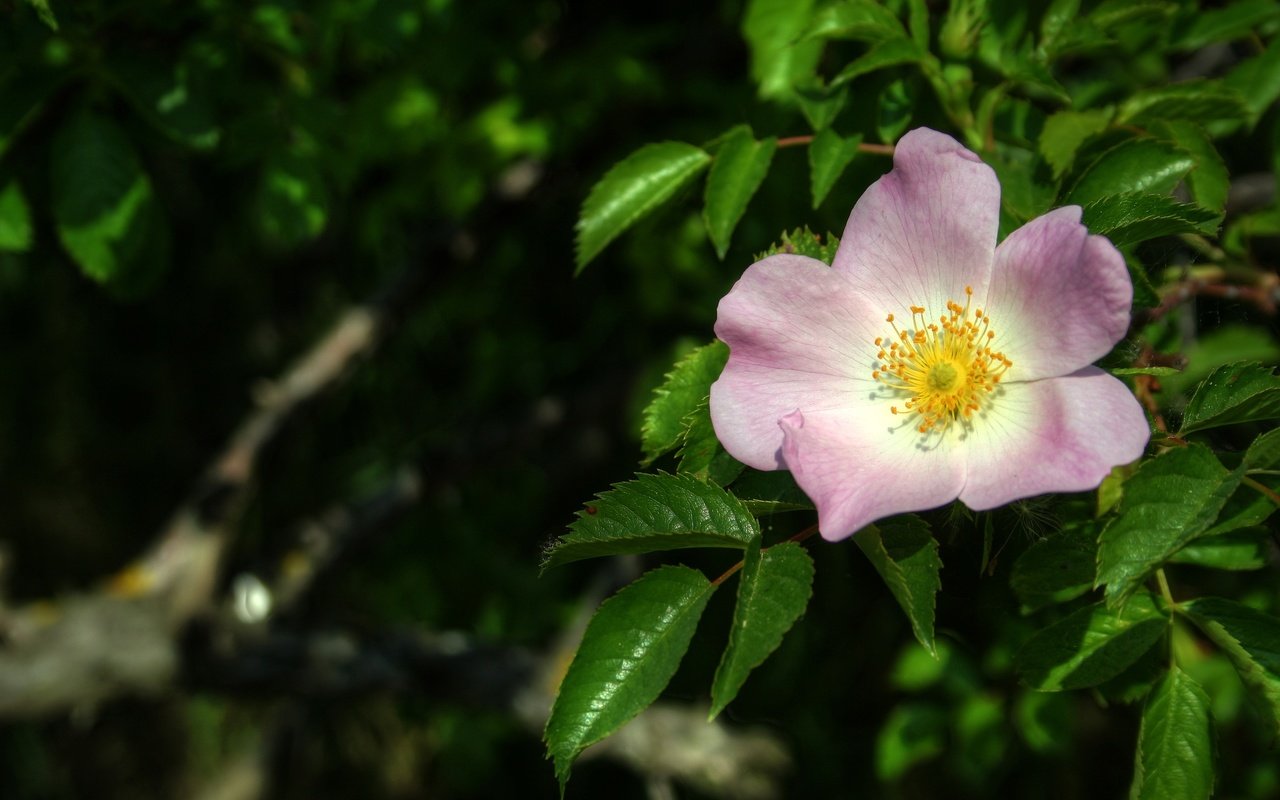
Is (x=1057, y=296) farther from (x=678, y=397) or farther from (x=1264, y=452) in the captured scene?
(x=678, y=397)

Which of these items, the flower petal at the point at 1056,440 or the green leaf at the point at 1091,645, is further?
the green leaf at the point at 1091,645

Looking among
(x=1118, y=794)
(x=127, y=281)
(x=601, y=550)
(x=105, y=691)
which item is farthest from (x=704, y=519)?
(x=1118, y=794)

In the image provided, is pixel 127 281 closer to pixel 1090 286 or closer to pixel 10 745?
pixel 1090 286

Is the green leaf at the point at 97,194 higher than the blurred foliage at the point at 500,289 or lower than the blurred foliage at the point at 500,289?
higher

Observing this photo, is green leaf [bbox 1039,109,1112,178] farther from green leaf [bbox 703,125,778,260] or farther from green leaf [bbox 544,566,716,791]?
green leaf [bbox 544,566,716,791]

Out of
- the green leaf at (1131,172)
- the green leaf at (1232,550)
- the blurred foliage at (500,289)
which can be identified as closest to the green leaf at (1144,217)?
the blurred foliage at (500,289)

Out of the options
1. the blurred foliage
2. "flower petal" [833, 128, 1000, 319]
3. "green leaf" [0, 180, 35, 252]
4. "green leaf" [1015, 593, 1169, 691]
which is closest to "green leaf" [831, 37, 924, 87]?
the blurred foliage

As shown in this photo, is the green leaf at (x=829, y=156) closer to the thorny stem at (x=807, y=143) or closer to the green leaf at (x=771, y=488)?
the thorny stem at (x=807, y=143)
